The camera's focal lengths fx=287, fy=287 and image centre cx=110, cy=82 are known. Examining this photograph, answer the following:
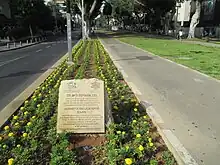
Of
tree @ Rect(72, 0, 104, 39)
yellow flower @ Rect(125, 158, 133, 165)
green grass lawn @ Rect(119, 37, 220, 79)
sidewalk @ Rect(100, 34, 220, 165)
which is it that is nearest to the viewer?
yellow flower @ Rect(125, 158, 133, 165)

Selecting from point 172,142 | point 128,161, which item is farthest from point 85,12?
point 128,161

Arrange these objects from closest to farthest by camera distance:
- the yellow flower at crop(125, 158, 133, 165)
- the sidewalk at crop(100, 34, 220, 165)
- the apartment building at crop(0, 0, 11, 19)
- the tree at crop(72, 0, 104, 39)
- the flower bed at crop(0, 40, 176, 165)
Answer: the yellow flower at crop(125, 158, 133, 165)
the flower bed at crop(0, 40, 176, 165)
the sidewalk at crop(100, 34, 220, 165)
the tree at crop(72, 0, 104, 39)
the apartment building at crop(0, 0, 11, 19)

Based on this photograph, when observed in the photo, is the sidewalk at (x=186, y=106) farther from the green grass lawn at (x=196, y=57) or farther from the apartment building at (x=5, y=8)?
the apartment building at (x=5, y=8)

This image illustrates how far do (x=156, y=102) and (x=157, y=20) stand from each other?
227ft

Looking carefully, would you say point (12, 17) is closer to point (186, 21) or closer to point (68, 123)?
point (186, 21)

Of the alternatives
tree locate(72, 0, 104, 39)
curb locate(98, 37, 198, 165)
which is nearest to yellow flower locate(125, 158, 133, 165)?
curb locate(98, 37, 198, 165)

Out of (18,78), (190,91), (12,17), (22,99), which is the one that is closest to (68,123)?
(22,99)

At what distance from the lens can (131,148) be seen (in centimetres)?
409

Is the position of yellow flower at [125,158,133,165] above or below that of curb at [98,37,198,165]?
above

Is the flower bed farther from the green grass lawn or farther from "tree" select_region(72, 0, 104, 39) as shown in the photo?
"tree" select_region(72, 0, 104, 39)

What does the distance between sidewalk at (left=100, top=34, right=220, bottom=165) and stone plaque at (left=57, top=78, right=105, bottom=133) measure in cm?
122

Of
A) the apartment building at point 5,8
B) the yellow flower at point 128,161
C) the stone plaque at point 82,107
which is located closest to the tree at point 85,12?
the apartment building at point 5,8

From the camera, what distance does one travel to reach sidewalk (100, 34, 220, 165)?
14.6ft

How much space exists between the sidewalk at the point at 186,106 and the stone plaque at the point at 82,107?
1221 millimetres
